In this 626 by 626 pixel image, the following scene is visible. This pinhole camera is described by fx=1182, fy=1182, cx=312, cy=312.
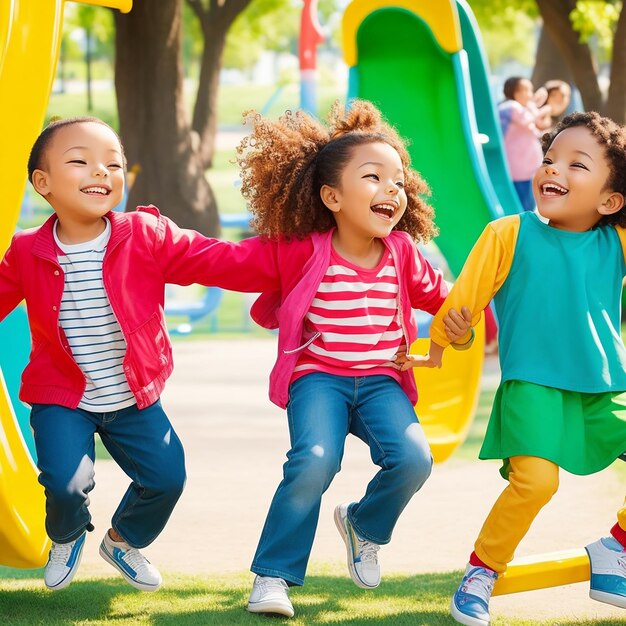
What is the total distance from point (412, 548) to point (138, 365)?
1.70 m

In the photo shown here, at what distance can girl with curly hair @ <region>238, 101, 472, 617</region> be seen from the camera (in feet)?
11.0

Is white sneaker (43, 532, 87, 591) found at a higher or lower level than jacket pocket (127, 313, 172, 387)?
lower

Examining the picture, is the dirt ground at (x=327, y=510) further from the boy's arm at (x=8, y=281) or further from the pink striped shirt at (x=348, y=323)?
the boy's arm at (x=8, y=281)

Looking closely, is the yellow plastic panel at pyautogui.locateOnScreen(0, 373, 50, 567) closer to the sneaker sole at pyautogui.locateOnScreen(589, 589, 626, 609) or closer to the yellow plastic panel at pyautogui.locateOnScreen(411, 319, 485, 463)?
the sneaker sole at pyautogui.locateOnScreen(589, 589, 626, 609)

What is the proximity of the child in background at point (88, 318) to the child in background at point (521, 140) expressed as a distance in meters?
6.48

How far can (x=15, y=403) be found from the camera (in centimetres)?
420

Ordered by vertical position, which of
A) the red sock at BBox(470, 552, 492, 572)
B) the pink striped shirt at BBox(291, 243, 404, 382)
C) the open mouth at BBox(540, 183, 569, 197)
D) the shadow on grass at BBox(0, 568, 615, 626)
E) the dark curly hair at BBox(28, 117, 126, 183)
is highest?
the dark curly hair at BBox(28, 117, 126, 183)

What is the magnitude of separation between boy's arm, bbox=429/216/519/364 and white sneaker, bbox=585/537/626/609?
78cm

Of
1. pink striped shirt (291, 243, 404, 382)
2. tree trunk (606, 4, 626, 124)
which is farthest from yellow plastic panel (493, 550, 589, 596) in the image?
tree trunk (606, 4, 626, 124)

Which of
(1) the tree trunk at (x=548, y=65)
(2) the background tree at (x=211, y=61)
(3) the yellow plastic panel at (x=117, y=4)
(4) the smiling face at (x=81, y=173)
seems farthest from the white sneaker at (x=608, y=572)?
(1) the tree trunk at (x=548, y=65)

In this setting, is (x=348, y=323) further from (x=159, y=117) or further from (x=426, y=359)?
(x=159, y=117)

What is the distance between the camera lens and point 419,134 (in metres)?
5.84

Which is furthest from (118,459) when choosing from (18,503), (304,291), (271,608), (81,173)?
(81,173)

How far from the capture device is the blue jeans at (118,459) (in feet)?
10.9
